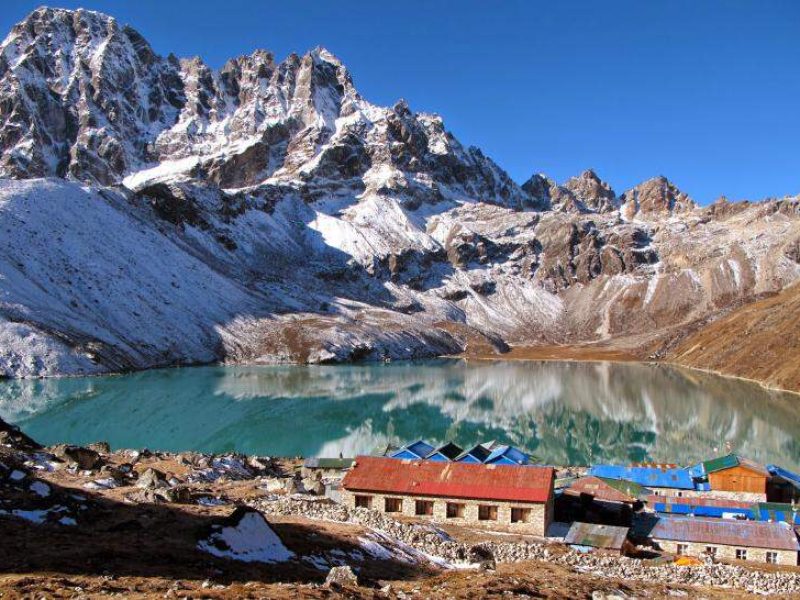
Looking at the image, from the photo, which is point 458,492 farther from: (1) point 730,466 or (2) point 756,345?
(2) point 756,345

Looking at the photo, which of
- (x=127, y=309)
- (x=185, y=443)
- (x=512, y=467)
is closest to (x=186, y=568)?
(x=512, y=467)

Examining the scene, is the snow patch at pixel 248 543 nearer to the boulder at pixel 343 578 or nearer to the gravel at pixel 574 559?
the boulder at pixel 343 578

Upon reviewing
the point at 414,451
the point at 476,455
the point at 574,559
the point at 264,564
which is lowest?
the point at 574,559

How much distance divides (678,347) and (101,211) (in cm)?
16355

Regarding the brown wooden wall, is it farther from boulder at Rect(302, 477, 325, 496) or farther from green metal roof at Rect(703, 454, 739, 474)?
boulder at Rect(302, 477, 325, 496)

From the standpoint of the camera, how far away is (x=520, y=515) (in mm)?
38781

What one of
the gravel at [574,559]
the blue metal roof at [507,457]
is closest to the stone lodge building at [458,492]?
the gravel at [574,559]

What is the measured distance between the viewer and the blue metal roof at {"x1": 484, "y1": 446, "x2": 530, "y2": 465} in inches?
2071

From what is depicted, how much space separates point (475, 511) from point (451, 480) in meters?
2.44

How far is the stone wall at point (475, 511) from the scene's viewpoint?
38562mm

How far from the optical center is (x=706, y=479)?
55.9 metres

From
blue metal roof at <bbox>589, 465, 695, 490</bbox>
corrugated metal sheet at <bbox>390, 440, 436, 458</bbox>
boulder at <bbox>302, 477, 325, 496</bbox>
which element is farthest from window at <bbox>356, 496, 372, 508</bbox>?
blue metal roof at <bbox>589, 465, 695, 490</bbox>

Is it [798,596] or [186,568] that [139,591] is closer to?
[186,568]

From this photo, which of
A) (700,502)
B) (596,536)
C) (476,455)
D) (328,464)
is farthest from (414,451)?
(596,536)
